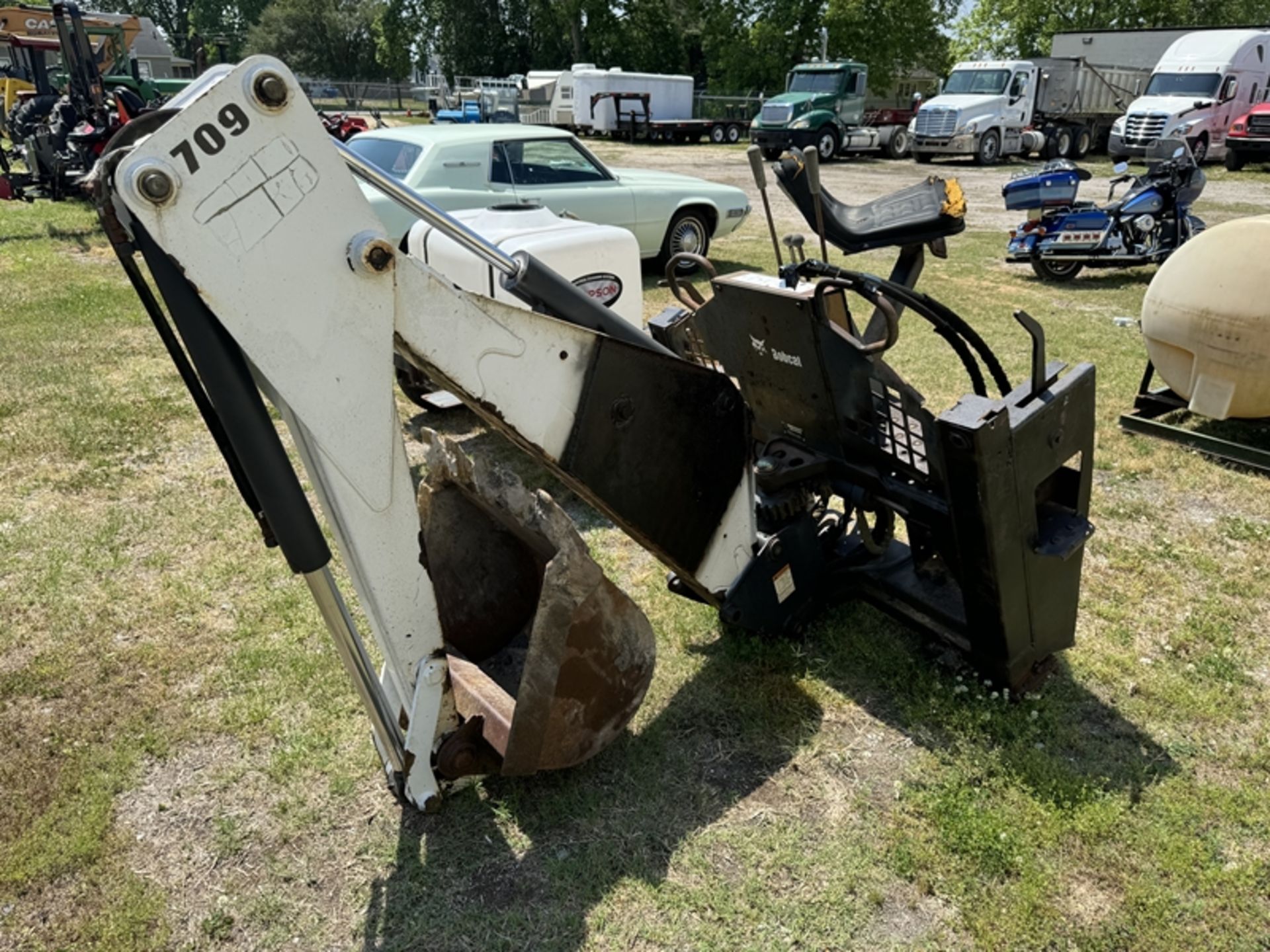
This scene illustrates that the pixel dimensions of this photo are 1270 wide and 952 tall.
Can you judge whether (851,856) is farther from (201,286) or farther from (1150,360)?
(1150,360)

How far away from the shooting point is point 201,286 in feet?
5.73

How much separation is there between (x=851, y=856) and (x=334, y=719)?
181 cm

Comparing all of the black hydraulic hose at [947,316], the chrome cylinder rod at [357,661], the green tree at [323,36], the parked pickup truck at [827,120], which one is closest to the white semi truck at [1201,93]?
the parked pickup truck at [827,120]

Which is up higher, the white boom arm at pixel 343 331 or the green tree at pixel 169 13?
the green tree at pixel 169 13

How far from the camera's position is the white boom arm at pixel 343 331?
170 centimetres

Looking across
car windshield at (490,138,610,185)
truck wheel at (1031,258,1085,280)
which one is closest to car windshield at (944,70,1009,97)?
truck wheel at (1031,258,1085,280)

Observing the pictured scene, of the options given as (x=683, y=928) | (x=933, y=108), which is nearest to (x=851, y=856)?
(x=683, y=928)

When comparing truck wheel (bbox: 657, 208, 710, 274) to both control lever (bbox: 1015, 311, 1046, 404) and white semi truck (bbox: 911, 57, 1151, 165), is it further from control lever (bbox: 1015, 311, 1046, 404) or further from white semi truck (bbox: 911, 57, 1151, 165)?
white semi truck (bbox: 911, 57, 1151, 165)

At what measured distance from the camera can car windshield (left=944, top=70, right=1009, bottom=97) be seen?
23.8 meters

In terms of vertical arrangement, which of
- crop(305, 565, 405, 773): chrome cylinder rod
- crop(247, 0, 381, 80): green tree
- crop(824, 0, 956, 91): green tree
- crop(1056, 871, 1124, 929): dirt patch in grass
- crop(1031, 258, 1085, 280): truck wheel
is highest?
crop(247, 0, 381, 80): green tree

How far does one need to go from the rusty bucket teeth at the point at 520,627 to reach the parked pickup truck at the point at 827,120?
76.0ft

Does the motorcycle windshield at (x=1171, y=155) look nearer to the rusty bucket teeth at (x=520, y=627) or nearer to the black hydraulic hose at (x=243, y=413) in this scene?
the rusty bucket teeth at (x=520, y=627)

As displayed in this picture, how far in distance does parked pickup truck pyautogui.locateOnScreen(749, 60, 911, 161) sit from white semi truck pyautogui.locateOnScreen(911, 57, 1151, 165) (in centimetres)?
190

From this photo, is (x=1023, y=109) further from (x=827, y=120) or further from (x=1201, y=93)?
(x=827, y=120)
